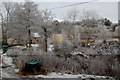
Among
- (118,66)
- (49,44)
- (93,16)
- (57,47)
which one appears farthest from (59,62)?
(93,16)

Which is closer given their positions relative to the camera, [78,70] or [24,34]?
[78,70]

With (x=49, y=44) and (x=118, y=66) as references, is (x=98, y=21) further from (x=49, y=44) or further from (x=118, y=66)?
(x=118, y=66)

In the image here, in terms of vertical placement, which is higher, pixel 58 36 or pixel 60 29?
pixel 60 29

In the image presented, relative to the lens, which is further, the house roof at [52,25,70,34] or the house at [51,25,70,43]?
the house roof at [52,25,70,34]

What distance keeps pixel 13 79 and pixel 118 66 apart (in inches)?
133

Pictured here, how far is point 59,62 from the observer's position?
23.3 ft

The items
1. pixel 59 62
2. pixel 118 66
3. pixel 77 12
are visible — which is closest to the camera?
pixel 118 66

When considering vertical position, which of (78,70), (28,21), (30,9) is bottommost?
(78,70)

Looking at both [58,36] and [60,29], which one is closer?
[58,36]

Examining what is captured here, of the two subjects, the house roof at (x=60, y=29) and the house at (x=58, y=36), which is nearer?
the house at (x=58, y=36)

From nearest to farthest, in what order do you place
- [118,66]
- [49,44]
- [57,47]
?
[118,66] → [57,47] → [49,44]

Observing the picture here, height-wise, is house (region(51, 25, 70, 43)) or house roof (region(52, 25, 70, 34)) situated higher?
house roof (region(52, 25, 70, 34))

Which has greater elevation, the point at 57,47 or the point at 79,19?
the point at 79,19

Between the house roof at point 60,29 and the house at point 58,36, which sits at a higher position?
the house roof at point 60,29
